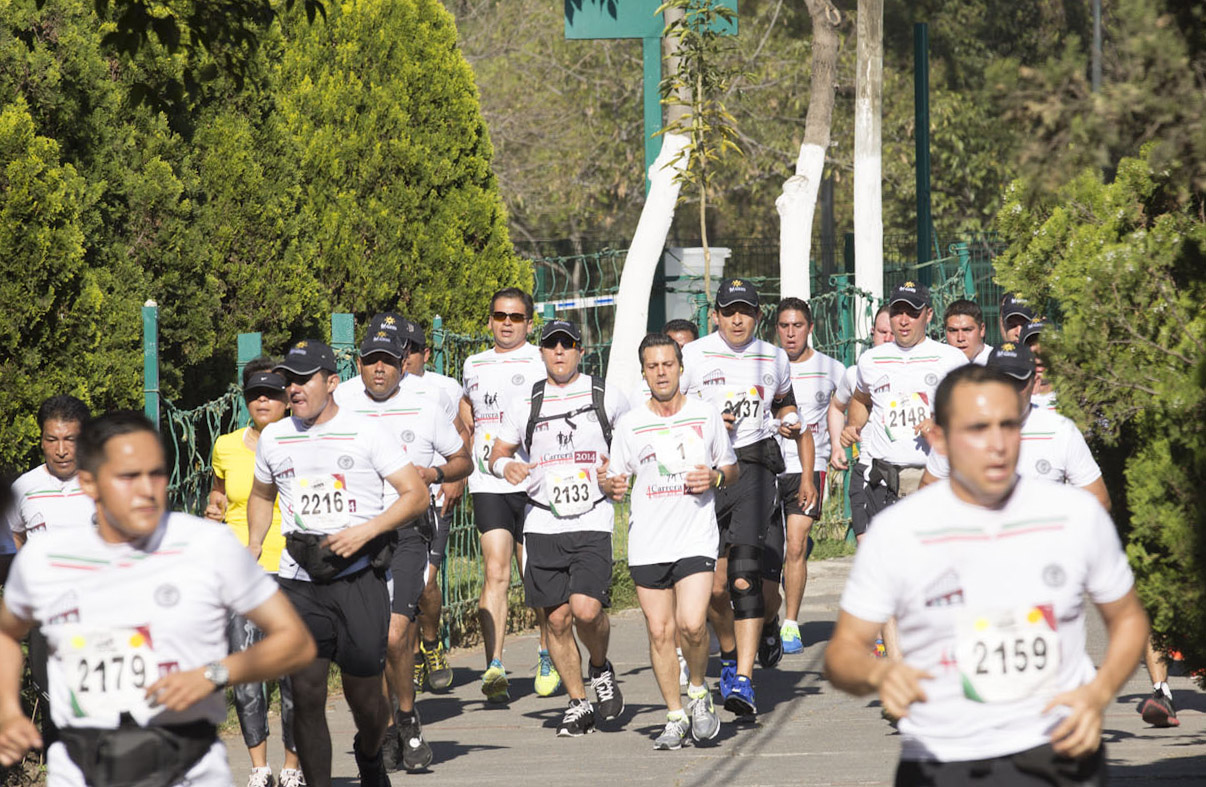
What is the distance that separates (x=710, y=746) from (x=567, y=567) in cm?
131

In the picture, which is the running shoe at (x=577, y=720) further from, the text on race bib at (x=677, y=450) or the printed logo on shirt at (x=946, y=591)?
the printed logo on shirt at (x=946, y=591)

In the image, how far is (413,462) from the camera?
9500 mm

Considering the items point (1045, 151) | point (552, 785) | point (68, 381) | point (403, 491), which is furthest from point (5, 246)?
point (1045, 151)

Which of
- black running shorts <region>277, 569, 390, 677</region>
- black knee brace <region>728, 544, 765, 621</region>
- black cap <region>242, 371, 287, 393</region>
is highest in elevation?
black cap <region>242, 371, 287, 393</region>

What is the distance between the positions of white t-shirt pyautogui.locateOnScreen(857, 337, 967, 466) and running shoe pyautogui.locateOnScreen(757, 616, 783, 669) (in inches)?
55.7

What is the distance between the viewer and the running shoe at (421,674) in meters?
11.3

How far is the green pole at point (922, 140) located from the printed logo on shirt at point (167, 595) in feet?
53.8

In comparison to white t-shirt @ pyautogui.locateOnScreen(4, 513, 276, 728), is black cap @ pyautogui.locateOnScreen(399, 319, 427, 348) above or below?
above

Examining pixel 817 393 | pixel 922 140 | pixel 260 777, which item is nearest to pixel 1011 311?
pixel 817 393

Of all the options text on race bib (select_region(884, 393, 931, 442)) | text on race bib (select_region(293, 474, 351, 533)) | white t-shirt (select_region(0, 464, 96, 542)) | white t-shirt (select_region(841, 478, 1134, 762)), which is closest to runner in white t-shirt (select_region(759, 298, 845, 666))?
text on race bib (select_region(884, 393, 931, 442))

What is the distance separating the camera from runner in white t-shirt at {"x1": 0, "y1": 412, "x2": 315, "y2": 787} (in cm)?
488

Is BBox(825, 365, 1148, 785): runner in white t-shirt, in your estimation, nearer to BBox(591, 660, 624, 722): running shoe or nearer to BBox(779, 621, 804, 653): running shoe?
BBox(591, 660, 624, 722): running shoe

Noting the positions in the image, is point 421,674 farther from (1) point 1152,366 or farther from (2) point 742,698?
(1) point 1152,366

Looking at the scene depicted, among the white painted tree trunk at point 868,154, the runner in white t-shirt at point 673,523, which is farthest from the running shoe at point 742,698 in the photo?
the white painted tree trunk at point 868,154
